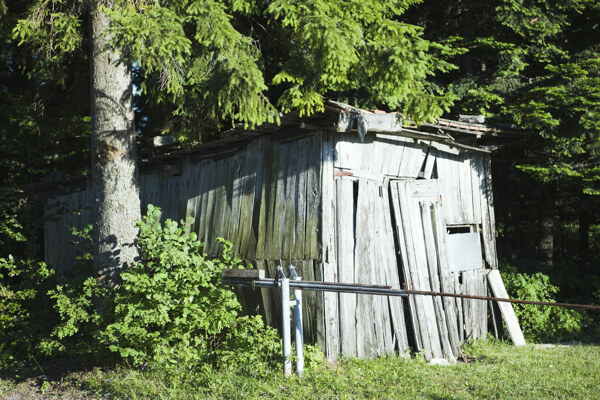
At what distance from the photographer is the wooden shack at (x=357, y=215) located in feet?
25.1

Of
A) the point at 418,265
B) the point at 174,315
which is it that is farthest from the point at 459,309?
the point at 174,315

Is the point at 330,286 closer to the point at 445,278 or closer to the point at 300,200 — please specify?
the point at 300,200

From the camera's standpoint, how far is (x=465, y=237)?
9617 millimetres

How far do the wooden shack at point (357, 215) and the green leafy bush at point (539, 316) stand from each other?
756mm

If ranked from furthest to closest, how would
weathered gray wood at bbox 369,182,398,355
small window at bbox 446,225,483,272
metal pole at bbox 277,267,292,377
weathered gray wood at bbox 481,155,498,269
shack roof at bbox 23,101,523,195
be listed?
weathered gray wood at bbox 481,155,498,269
small window at bbox 446,225,483,272
weathered gray wood at bbox 369,182,398,355
shack roof at bbox 23,101,523,195
metal pole at bbox 277,267,292,377

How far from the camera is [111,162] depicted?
7.73 m

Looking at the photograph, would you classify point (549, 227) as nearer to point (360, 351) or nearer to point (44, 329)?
point (360, 351)

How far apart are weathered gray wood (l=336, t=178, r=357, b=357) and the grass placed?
13.0 inches

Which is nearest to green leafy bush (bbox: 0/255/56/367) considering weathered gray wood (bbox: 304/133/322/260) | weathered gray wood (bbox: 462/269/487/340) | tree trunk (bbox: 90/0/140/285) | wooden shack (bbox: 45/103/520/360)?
tree trunk (bbox: 90/0/140/285)

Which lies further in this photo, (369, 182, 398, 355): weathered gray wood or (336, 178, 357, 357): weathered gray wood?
(369, 182, 398, 355): weathered gray wood

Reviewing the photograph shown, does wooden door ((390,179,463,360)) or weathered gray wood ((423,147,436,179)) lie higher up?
weathered gray wood ((423,147,436,179))

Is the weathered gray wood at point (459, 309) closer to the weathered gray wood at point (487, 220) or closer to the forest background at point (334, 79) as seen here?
the weathered gray wood at point (487, 220)

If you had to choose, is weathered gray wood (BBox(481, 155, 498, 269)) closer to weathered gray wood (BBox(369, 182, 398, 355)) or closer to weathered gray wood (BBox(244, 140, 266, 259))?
weathered gray wood (BBox(369, 182, 398, 355))

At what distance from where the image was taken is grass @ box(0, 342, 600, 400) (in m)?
6.22
